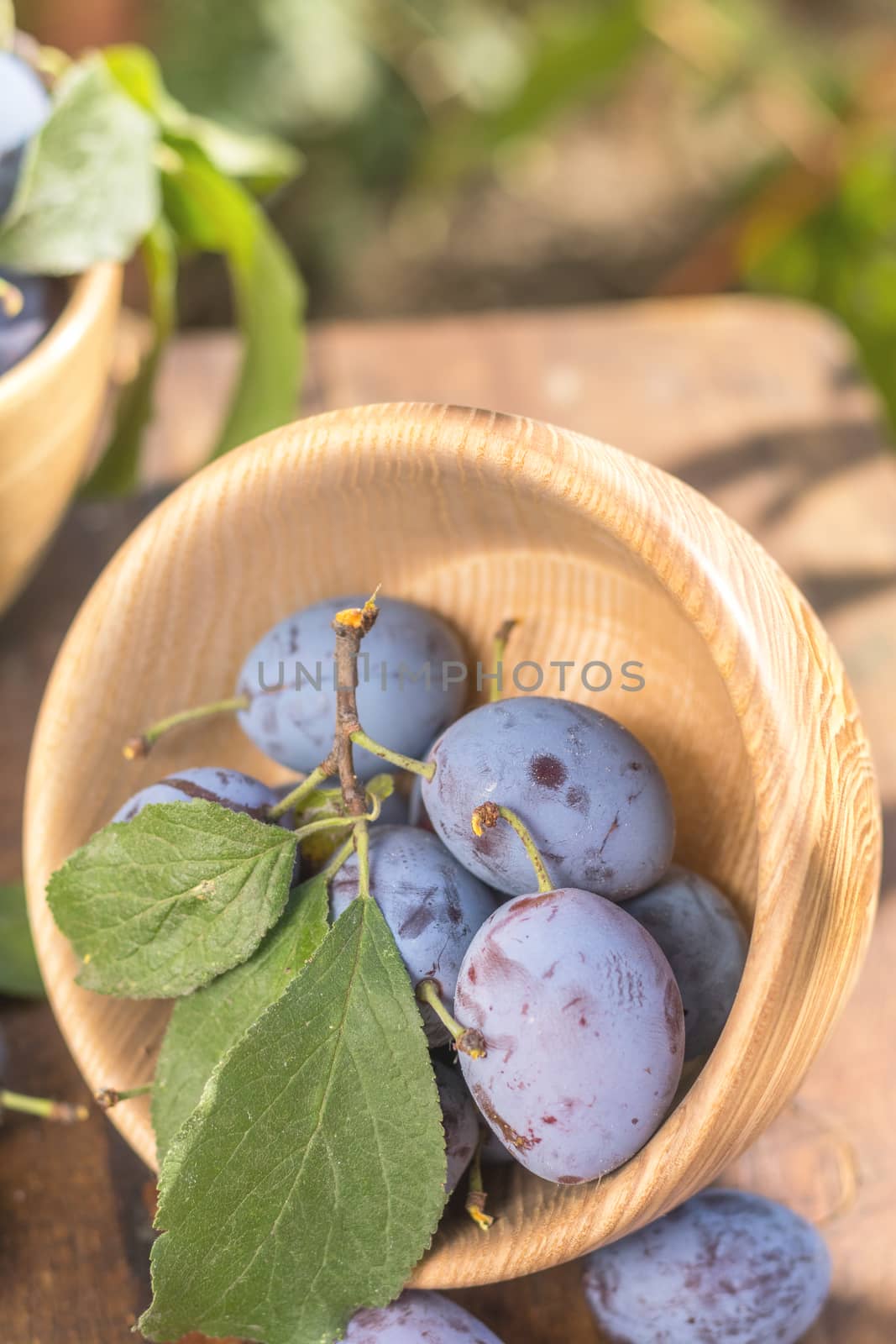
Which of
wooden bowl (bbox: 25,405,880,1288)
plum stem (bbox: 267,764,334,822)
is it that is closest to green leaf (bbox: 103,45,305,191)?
wooden bowl (bbox: 25,405,880,1288)

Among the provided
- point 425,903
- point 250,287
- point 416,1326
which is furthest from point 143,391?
point 416,1326

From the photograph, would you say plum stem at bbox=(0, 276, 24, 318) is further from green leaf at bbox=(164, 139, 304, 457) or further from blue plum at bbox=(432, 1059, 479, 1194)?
blue plum at bbox=(432, 1059, 479, 1194)

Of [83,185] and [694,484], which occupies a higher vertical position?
[83,185]

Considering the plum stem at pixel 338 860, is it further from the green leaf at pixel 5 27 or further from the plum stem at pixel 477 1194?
the green leaf at pixel 5 27

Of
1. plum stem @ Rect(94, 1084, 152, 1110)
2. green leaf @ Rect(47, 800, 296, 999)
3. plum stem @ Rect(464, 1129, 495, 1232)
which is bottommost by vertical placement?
plum stem @ Rect(94, 1084, 152, 1110)

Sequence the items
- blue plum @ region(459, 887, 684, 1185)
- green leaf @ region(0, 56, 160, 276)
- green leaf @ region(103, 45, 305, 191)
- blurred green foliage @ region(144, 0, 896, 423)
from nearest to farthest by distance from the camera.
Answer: blue plum @ region(459, 887, 684, 1185) → green leaf @ region(0, 56, 160, 276) → green leaf @ region(103, 45, 305, 191) → blurred green foliage @ region(144, 0, 896, 423)

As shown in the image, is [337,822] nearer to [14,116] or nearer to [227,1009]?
[227,1009]

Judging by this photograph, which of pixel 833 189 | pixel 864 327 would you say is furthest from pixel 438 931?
pixel 833 189

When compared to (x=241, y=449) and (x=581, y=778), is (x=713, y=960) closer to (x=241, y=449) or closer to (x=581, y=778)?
(x=581, y=778)

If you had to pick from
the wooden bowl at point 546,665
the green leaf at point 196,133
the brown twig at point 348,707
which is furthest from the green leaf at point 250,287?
the brown twig at point 348,707
